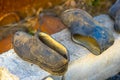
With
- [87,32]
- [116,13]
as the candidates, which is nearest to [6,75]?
[87,32]

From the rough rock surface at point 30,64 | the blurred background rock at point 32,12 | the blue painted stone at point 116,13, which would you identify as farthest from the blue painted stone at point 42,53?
the blue painted stone at point 116,13

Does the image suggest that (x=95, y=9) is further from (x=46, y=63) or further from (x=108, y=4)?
(x=46, y=63)

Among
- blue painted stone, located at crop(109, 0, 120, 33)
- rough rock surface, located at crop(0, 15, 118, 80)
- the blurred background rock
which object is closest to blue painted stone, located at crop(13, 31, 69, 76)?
rough rock surface, located at crop(0, 15, 118, 80)

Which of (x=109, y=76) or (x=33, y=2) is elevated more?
(x=33, y=2)

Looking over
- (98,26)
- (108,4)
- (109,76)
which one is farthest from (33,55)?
(108,4)

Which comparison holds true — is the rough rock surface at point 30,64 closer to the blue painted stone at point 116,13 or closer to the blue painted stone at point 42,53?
the blue painted stone at point 42,53

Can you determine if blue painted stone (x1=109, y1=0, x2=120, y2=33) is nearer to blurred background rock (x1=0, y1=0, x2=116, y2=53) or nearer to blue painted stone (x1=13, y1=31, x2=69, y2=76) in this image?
blurred background rock (x1=0, y1=0, x2=116, y2=53)
